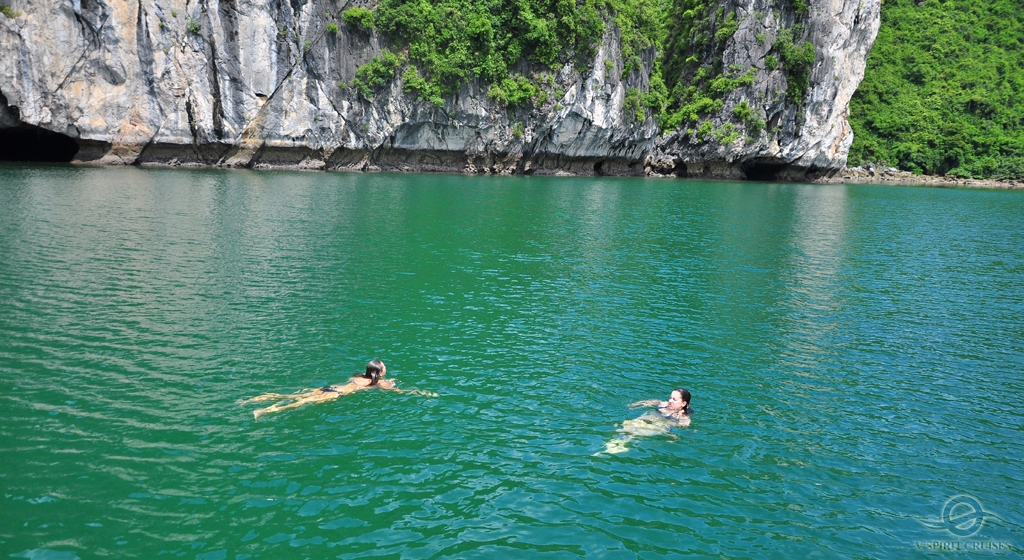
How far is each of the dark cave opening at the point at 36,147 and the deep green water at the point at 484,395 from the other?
35.4 meters

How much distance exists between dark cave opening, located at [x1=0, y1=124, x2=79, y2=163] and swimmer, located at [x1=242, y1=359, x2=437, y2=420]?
55436 millimetres

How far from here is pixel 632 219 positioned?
1420 inches

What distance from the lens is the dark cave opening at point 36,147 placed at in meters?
53.1

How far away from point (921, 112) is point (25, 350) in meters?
118

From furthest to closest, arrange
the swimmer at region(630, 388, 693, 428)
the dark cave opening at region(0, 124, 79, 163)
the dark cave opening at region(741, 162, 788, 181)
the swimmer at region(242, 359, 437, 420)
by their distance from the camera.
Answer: the dark cave opening at region(741, 162, 788, 181), the dark cave opening at region(0, 124, 79, 163), the swimmer at region(630, 388, 693, 428), the swimmer at region(242, 359, 437, 420)

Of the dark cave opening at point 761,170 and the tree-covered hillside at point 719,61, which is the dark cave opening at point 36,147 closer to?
the tree-covered hillside at point 719,61

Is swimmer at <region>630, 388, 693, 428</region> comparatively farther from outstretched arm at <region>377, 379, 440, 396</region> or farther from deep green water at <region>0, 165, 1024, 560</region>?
outstretched arm at <region>377, 379, 440, 396</region>

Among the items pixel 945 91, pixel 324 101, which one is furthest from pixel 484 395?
pixel 945 91

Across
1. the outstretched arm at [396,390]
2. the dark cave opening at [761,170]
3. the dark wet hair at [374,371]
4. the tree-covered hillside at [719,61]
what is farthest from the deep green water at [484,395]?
the dark cave opening at [761,170]

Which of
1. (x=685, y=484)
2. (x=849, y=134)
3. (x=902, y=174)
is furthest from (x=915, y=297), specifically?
(x=902, y=174)

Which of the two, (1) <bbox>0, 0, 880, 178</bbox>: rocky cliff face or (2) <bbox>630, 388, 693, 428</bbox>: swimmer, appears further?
(1) <bbox>0, 0, 880, 178</bbox>: rocky cliff face
